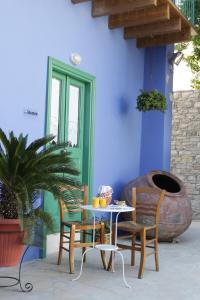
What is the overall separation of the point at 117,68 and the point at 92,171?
1.85 meters

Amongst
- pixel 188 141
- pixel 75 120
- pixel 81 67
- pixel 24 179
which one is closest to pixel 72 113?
pixel 75 120

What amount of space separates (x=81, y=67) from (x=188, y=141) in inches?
180

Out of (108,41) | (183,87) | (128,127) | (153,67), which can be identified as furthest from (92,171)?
(183,87)

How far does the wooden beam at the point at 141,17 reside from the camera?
640 centimetres

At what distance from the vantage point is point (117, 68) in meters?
6.95

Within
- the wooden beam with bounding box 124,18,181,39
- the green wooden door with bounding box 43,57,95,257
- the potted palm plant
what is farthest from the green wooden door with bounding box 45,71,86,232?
the wooden beam with bounding box 124,18,181,39

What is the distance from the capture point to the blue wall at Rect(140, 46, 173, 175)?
7.65m

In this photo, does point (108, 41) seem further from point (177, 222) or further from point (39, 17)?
point (177, 222)

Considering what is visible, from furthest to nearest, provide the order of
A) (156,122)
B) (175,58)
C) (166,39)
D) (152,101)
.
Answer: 1. (175,58)
2. (156,122)
3. (166,39)
4. (152,101)

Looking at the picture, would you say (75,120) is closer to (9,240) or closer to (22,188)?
(22,188)

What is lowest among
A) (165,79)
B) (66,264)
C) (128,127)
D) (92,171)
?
(66,264)

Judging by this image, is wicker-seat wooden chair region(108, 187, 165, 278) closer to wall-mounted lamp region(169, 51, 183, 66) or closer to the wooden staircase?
the wooden staircase

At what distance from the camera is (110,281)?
4.24 m

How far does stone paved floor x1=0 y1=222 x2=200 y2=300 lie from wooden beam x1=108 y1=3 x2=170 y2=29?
3527 millimetres
